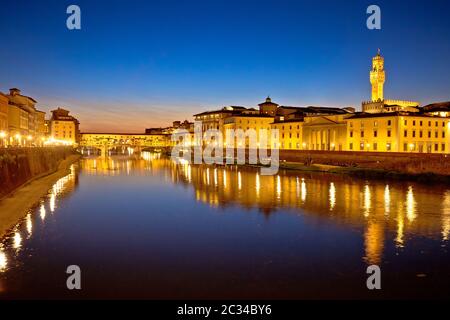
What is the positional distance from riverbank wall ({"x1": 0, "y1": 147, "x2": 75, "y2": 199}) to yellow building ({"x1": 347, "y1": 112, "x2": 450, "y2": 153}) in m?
43.9

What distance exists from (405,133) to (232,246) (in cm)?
4862

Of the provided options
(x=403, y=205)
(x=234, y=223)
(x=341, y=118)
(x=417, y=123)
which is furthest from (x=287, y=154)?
(x=234, y=223)

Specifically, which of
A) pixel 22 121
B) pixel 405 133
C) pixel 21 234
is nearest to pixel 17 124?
pixel 22 121

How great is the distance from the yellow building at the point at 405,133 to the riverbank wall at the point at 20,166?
43.9 metres

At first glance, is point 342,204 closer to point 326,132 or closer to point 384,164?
point 384,164

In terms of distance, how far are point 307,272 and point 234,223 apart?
26.8 ft

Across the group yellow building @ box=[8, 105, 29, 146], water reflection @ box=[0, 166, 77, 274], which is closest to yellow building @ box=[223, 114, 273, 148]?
yellow building @ box=[8, 105, 29, 146]

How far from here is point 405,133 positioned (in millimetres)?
57812

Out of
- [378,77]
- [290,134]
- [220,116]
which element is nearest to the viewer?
[290,134]

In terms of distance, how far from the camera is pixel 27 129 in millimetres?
83000

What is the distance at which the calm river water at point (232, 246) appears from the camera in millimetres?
11695

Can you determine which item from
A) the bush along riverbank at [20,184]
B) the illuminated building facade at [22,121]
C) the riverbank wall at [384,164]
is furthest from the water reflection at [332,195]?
the illuminated building facade at [22,121]
